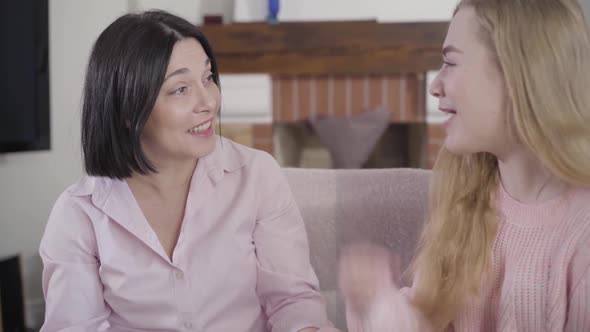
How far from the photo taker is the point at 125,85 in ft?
3.47

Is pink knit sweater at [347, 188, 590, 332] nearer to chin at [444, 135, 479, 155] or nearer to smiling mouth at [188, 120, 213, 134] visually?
chin at [444, 135, 479, 155]

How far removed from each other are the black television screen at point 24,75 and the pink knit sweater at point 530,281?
194 centimetres

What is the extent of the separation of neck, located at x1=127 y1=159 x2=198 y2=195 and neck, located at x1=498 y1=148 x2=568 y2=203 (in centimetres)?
52

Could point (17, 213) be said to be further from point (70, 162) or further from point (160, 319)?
point (160, 319)

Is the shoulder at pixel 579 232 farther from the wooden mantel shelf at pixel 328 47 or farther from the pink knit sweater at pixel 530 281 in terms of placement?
the wooden mantel shelf at pixel 328 47

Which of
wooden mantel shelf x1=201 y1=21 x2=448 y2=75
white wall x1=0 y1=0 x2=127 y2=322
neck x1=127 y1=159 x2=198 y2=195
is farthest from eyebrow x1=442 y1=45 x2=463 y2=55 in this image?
wooden mantel shelf x1=201 y1=21 x2=448 y2=75

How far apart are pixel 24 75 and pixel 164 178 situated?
1.63 m

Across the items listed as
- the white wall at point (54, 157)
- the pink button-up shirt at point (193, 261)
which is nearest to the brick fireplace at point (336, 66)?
the white wall at point (54, 157)

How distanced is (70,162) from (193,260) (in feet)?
7.21

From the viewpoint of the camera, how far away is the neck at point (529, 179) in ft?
3.25

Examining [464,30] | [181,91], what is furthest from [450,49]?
[181,91]

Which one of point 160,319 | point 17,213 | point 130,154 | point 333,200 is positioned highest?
point 130,154

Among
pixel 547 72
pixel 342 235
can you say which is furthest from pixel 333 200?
pixel 547 72

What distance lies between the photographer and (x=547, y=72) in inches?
36.7
